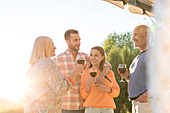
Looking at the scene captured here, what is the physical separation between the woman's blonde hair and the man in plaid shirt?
2.42 ft

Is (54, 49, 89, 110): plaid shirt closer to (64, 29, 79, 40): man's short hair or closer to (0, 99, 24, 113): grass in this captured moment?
(64, 29, 79, 40): man's short hair

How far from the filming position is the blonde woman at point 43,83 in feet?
6.82

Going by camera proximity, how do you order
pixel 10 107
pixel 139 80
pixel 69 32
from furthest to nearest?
pixel 10 107 → pixel 69 32 → pixel 139 80

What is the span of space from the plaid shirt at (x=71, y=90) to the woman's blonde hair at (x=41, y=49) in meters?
0.83

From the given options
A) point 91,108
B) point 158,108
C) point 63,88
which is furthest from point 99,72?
point 158,108

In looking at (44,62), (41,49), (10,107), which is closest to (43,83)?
(44,62)

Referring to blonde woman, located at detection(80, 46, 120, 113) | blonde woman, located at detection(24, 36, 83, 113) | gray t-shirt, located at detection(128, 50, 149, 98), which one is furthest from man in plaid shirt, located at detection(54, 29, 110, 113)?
blonde woman, located at detection(24, 36, 83, 113)

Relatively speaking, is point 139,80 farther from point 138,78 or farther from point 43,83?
point 43,83

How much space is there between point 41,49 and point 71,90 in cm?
97

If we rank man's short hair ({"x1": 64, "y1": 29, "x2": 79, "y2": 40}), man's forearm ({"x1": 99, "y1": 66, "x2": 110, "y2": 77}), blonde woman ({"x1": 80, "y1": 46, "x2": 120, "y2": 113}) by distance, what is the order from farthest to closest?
1. man's short hair ({"x1": 64, "y1": 29, "x2": 79, "y2": 40})
2. man's forearm ({"x1": 99, "y1": 66, "x2": 110, "y2": 77})
3. blonde woman ({"x1": 80, "y1": 46, "x2": 120, "y2": 113})

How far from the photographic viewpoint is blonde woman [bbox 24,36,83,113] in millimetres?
2080

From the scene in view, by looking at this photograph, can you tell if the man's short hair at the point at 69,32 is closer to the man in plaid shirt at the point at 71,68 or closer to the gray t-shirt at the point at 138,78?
the man in plaid shirt at the point at 71,68

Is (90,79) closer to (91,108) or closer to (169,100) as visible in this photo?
(91,108)

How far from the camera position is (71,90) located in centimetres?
295
